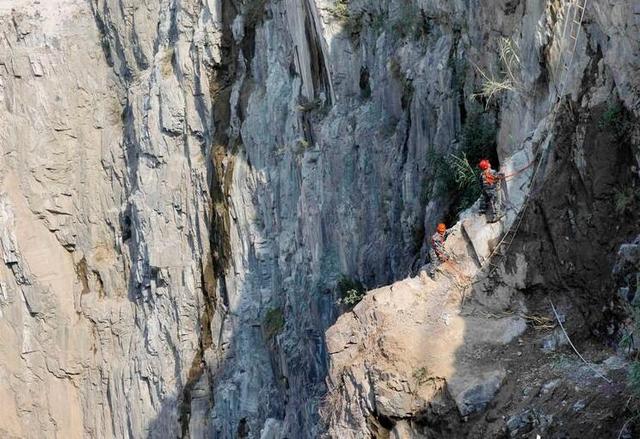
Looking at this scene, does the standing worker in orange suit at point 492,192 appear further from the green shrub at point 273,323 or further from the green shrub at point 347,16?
the green shrub at point 273,323

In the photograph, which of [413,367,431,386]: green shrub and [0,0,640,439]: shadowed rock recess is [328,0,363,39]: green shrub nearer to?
[0,0,640,439]: shadowed rock recess

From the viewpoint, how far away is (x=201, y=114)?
81.1 ft

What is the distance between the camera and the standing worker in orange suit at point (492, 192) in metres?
11.7

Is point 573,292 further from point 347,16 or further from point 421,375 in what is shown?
point 347,16

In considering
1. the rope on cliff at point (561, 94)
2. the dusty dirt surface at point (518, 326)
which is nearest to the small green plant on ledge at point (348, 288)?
the dusty dirt surface at point (518, 326)

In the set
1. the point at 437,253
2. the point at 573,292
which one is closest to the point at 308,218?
the point at 437,253

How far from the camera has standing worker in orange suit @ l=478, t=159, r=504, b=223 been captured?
11.7 meters

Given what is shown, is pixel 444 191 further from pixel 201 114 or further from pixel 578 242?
pixel 201 114

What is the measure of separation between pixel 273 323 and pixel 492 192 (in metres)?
10.5

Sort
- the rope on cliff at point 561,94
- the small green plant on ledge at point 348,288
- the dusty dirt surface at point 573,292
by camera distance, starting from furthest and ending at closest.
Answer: the small green plant on ledge at point 348,288 → the rope on cliff at point 561,94 → the dusty dirt surface at point 573,292

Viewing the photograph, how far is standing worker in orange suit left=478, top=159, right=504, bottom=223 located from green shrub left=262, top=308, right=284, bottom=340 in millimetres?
9755

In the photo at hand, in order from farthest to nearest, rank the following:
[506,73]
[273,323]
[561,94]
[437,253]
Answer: [273,323] → [506,73] → [437,253] → [561,94]

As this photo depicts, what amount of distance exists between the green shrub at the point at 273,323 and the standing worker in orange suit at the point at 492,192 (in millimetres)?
9755

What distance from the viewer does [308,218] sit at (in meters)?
19.9
